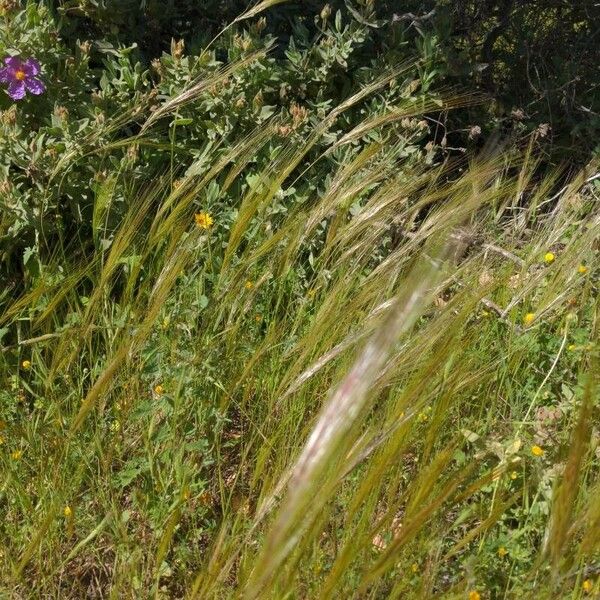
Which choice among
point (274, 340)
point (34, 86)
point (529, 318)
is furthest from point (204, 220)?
point (529, 318)

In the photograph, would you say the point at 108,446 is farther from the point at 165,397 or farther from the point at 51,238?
the point at 51,238

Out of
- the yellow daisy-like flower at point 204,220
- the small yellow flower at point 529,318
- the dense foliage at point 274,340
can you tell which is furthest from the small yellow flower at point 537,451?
the yellow daisy-like flower at point 204,220

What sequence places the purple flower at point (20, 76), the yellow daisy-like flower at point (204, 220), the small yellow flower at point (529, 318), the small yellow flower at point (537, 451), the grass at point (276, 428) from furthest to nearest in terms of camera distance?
the purple flower at point (20, 76), the yellow daisy-like flower at point (204, 220), the small yellow flower at point (529, 318), the small yellow flower at point (537, 451), the grass at point (276, 428)

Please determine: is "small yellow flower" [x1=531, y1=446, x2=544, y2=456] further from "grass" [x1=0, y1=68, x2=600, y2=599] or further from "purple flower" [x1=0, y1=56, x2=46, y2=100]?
"purple flower" [x1=0, y1=56, x2=46, y2=100]

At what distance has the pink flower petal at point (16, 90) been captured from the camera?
2656mm

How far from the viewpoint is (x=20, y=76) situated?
2.65 m

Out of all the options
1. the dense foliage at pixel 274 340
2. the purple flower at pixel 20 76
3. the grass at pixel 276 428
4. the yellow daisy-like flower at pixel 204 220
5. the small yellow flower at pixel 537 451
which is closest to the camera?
the dense foliage at pixel 274 340

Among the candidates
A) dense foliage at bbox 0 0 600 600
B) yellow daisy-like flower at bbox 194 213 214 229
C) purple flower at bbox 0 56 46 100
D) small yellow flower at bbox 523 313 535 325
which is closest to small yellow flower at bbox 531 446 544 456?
dense foliage at bbox 0 0 600 600

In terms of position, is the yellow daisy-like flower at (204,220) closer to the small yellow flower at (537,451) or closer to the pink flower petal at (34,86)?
the pink flower petal at (34,86)

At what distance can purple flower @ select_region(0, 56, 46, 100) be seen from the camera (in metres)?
2.63

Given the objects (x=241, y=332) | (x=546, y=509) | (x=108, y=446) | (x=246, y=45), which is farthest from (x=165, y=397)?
(x=246, y=45)

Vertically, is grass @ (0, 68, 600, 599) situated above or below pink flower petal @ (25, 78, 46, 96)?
below

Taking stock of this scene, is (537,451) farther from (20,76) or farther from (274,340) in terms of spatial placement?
(20,76)

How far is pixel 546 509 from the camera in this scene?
1.94 meters
